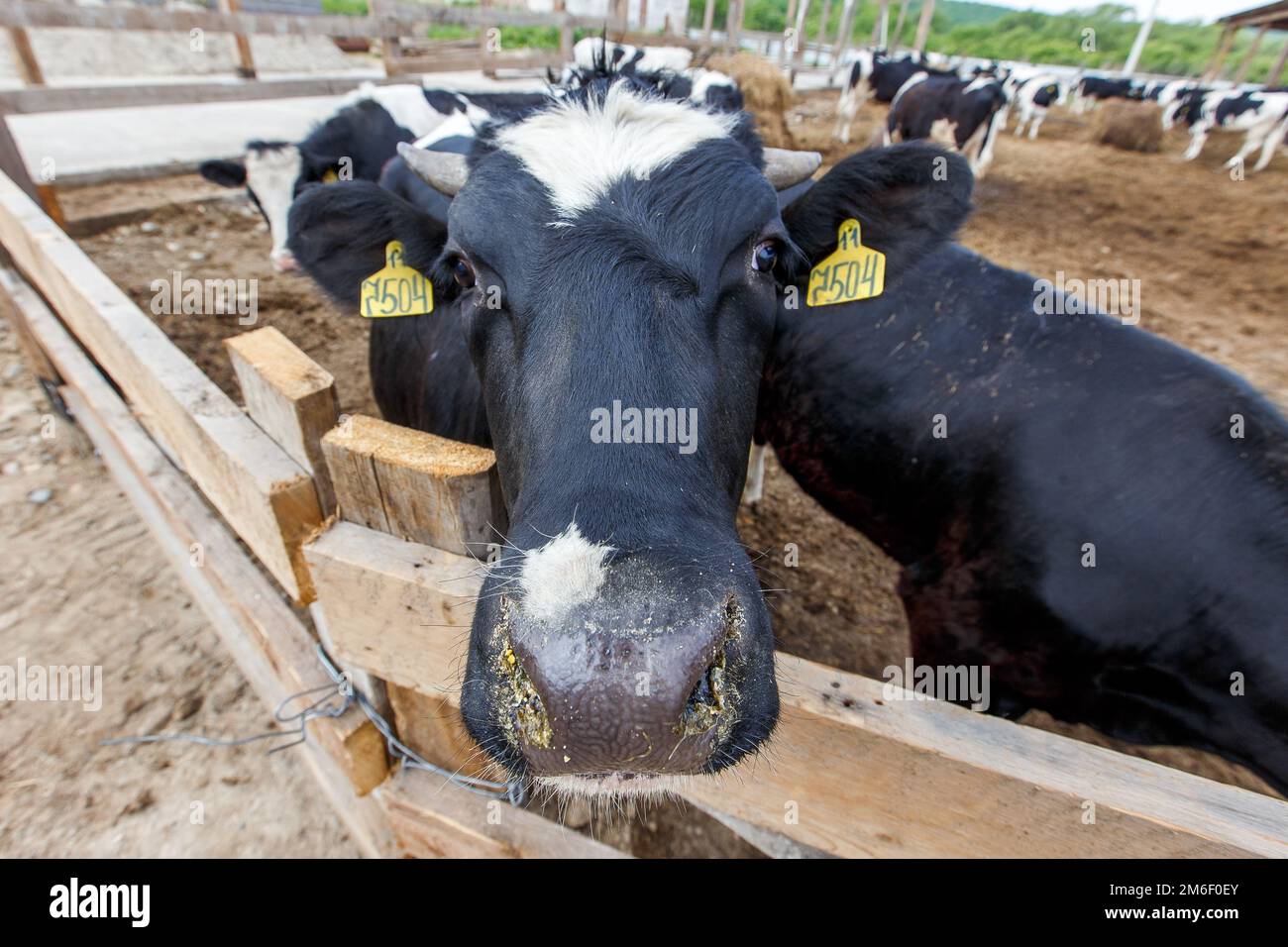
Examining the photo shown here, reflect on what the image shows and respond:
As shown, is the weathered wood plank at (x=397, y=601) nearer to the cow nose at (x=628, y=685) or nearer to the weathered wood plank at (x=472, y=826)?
the cow nose at (x=628, y=685)

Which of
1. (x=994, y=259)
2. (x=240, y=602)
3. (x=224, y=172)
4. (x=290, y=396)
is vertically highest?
(x=290, y=396)

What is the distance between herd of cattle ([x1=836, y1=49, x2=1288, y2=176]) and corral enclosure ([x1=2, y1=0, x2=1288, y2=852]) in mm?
1451

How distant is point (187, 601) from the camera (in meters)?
3.30

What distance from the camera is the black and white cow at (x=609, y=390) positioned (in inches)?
40.1

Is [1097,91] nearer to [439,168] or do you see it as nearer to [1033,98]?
[1033,98]

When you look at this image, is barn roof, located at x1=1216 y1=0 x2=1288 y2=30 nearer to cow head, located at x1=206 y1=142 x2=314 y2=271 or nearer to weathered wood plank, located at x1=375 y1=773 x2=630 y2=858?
cow head, located at x1=206 y1=142 x2=314 y2=271

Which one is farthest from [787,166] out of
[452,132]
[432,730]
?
[452,132]

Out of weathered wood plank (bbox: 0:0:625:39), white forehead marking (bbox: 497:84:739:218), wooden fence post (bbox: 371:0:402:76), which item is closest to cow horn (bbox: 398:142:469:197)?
white forehead marking (bbox: 497:84:739:218)

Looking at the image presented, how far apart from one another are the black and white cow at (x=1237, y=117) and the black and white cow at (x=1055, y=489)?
18.5m

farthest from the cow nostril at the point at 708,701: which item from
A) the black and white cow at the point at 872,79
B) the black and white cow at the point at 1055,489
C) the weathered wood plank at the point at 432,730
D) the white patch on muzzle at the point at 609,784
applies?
the black and white cow at the point at 872,79

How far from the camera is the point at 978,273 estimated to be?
10.8ft

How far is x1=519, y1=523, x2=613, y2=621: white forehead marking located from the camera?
40.5 inches

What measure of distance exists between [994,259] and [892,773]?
911cm
